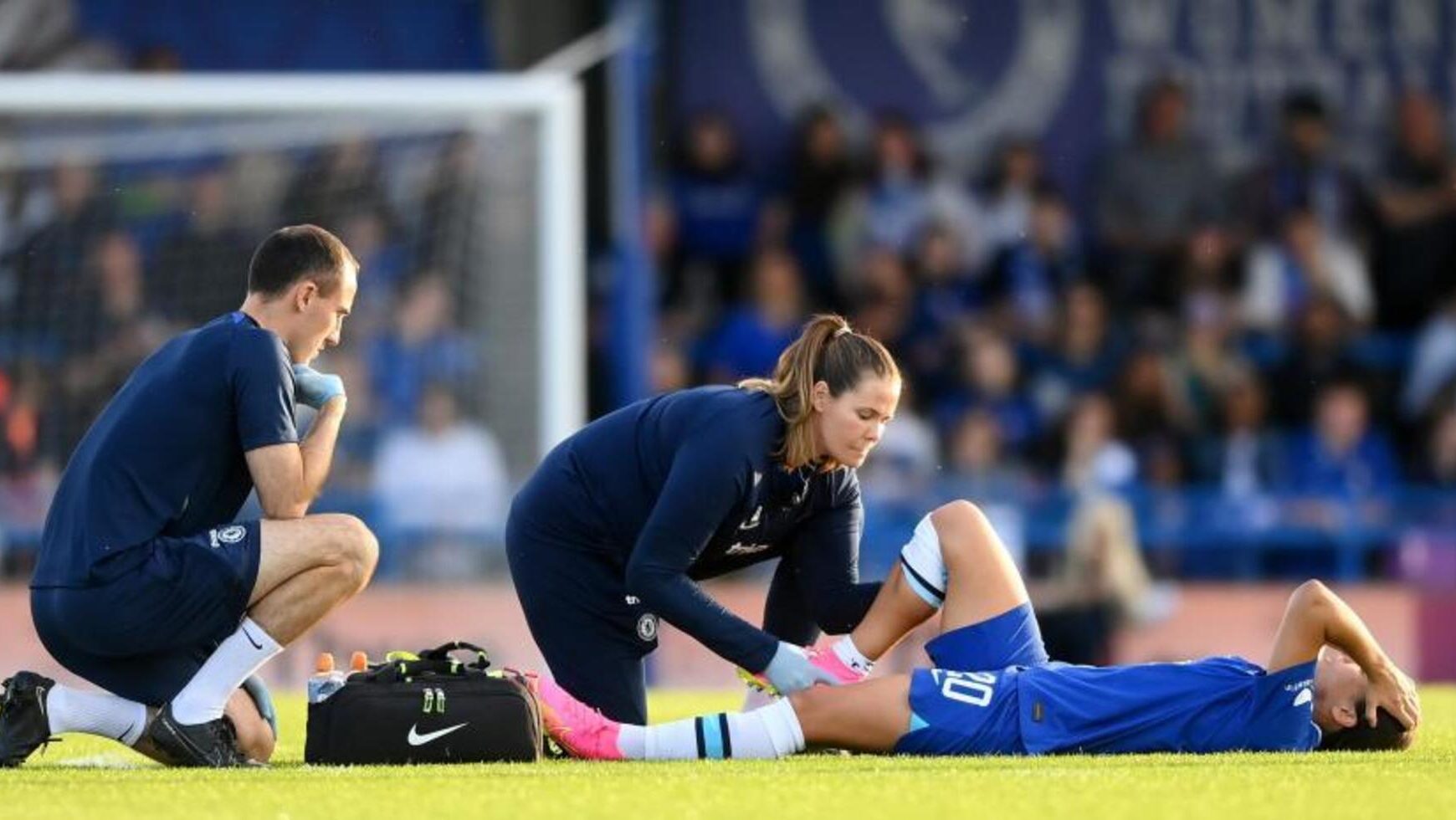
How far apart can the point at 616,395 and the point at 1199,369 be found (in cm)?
380

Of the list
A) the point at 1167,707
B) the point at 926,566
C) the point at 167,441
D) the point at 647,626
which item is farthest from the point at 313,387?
the point at 1167,707

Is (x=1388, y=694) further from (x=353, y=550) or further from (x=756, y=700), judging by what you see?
(x=353, y=550)

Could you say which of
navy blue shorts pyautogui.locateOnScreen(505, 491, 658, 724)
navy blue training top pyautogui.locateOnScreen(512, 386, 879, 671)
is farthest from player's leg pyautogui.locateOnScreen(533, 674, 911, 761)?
navy blue shorts pyautogui.locateOnScreen(505, 491, 658, 724)

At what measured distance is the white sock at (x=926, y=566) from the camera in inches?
335

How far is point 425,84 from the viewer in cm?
1507

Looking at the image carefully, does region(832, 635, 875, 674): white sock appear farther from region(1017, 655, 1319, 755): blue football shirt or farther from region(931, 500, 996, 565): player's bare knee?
region(1017, 655, 1319, 755): blue football shirt

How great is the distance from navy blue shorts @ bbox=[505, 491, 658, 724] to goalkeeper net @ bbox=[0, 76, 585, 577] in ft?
20.0

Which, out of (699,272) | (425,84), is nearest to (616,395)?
(699,272)

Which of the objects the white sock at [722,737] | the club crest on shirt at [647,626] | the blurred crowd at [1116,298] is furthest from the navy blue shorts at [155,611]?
the blurred crowd at [1116,298]

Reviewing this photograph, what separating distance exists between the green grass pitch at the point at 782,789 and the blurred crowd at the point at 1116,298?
8.85m

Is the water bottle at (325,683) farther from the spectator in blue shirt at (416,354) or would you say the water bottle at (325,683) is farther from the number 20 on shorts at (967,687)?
the spectator in blue shirt at (416,354)

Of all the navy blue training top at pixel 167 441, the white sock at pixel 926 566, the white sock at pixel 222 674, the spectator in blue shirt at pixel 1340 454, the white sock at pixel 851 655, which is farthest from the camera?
the spectator in blue shirt at pixel 1340 454

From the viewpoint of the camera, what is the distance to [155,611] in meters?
7.97

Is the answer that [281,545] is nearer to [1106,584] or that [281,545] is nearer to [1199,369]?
[1106,584]
